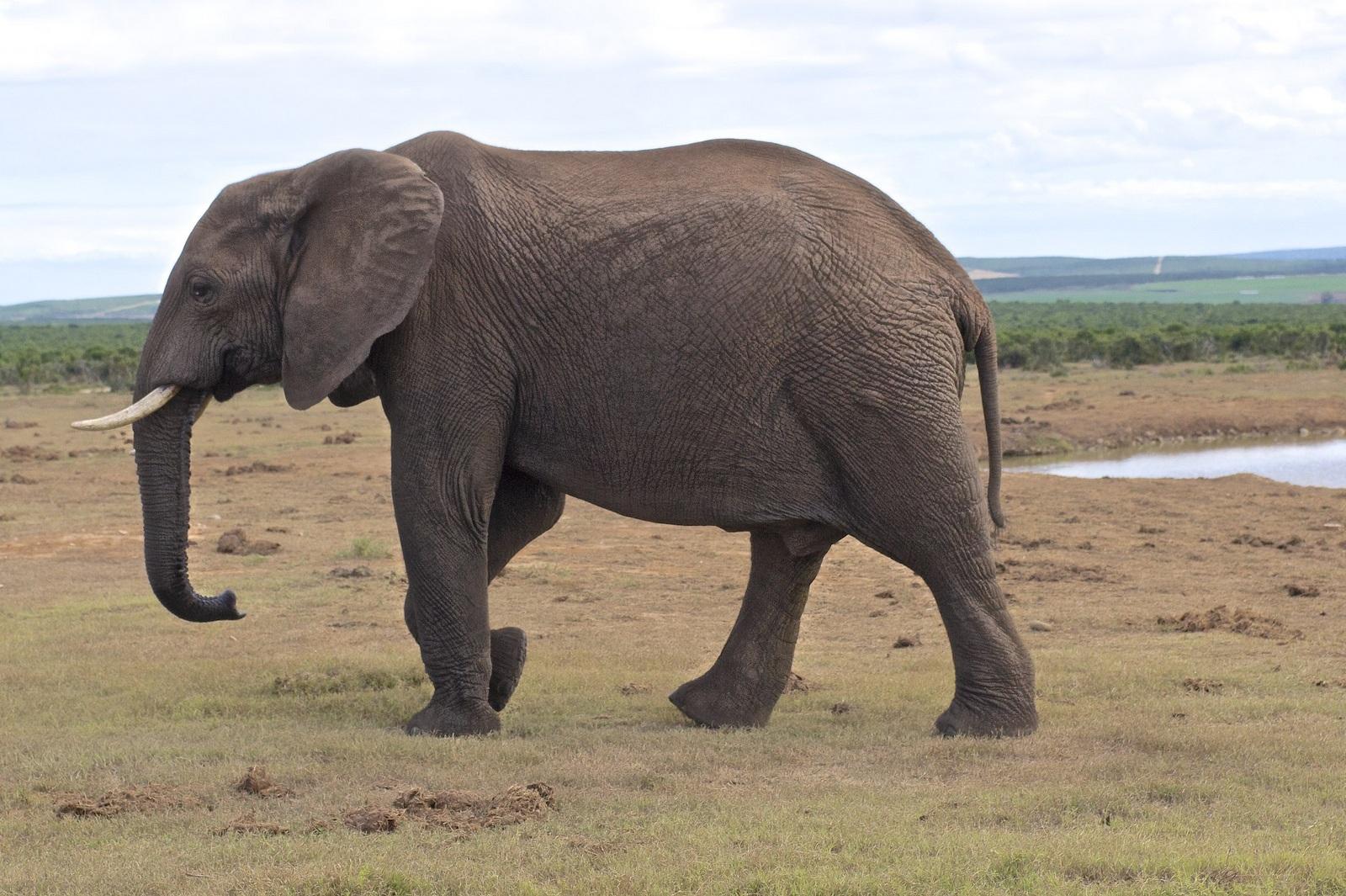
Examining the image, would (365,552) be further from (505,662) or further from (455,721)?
(455,721)

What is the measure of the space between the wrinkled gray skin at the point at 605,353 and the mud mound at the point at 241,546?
694 cm

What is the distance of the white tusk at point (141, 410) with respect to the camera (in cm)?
776

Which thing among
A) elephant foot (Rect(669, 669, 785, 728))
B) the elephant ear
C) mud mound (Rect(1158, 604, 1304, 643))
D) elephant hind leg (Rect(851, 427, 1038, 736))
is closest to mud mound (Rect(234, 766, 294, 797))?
the elephant ear

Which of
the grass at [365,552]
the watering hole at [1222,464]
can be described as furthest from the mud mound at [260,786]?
the watering hole at [1222,464]

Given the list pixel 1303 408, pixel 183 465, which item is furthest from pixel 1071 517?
pixel 1303 408

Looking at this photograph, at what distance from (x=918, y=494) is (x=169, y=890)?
3.77 m

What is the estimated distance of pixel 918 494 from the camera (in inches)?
297

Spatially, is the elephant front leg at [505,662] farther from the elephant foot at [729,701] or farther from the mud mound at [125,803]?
the mud mound at [125,803]

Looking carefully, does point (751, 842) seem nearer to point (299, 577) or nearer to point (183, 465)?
point (183, 465)

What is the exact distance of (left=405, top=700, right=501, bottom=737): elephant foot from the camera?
8.09 m

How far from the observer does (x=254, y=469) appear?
21609 mm

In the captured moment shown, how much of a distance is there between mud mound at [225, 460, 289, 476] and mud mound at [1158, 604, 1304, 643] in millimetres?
13534

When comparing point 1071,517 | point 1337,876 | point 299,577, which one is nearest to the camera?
point 1337,876

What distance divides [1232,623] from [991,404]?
3761mm
